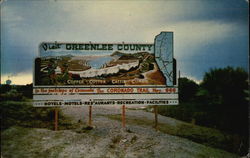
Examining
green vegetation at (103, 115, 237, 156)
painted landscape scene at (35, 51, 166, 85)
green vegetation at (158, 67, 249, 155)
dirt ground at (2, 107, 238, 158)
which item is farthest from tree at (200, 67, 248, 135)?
painted landscape scene at (35, 51, 166, 85)

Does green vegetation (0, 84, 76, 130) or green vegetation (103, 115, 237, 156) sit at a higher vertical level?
green vegetation (0, 84, 76, 130)

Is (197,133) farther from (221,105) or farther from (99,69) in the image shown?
(99,69)

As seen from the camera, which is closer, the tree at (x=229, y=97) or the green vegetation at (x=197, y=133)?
the green vegetation at (x=197, y=133)

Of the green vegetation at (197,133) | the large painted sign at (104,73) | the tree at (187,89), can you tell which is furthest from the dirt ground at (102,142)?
the tree at (187,89)

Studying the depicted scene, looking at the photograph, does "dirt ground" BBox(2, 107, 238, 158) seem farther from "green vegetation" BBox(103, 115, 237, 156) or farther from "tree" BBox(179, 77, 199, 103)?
"tree" BBox(179, 77, 199, 103)

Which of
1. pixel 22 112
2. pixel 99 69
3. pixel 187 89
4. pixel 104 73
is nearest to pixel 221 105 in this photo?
pixel 187 89

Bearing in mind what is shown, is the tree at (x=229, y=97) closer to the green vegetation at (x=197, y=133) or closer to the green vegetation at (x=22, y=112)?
the green vegetation at (x=197, y=133)

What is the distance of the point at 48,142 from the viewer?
226 inches

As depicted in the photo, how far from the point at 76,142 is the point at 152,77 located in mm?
2142

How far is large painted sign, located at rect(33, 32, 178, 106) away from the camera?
581cm

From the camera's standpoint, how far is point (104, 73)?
5887 millimetres

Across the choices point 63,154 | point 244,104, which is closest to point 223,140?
point 244,104

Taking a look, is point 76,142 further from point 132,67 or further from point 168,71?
point 168,71

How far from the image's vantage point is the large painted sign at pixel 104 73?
581 cm
